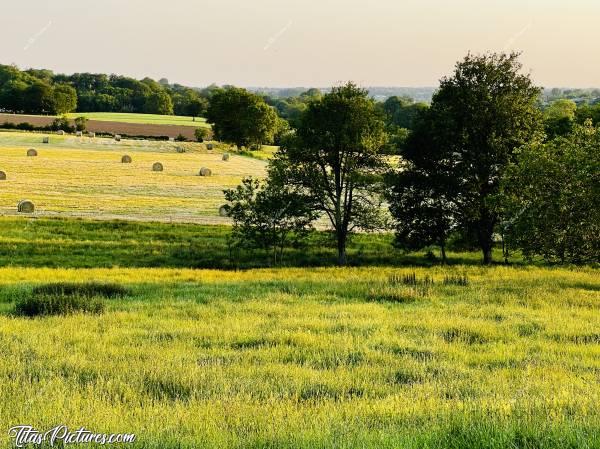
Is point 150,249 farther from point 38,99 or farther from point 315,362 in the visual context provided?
point 38,99

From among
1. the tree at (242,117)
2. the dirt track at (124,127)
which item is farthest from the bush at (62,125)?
the tree at (242,117)

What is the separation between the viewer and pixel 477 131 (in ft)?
119

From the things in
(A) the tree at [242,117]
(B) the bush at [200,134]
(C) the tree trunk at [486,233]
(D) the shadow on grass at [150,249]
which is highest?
(A) the tree at [242,117]

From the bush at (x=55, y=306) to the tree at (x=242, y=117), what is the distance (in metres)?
90.0

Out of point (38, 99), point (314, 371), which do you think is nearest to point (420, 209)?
point (314, 371)

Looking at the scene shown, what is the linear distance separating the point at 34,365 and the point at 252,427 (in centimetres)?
461

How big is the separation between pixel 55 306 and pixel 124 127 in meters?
122

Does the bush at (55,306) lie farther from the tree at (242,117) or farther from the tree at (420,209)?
the tree at (242,117)

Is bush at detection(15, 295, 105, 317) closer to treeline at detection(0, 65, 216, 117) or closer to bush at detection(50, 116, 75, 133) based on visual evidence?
bush at detection(50, 116, 75, 133)

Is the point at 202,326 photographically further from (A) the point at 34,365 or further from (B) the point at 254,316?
(A) the point at 34,365

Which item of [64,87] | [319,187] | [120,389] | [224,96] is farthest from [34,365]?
[64,87]

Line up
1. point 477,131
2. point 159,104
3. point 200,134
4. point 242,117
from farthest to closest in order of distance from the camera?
point 159,104
point 200,134
point 242,117
point 477,131

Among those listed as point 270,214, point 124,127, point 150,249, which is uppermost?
point 124,127

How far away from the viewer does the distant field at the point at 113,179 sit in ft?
161
